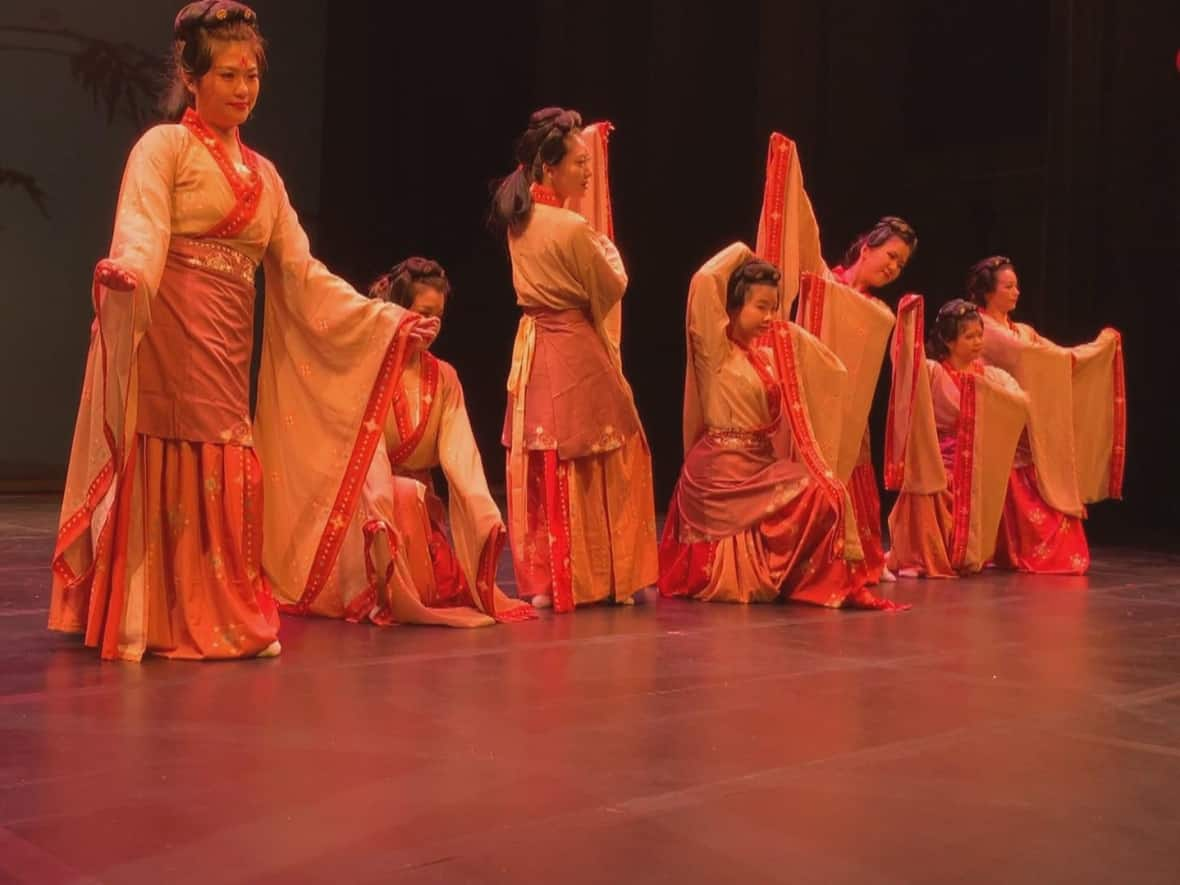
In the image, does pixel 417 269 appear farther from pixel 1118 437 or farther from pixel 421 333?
pixel 1118 437

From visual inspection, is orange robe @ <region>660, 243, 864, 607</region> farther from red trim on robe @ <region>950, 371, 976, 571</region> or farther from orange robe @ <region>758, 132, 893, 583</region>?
red trim on robe @ <region>950, 371, 976, 571</region>

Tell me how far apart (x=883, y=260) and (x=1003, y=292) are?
104 centimetres

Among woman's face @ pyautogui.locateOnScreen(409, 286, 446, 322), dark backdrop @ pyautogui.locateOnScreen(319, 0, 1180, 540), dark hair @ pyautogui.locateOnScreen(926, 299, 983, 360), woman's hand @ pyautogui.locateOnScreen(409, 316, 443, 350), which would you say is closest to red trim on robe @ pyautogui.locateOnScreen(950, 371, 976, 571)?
dark hair @ pyautogui.locateOnScreen(926, 299, 983, 360)

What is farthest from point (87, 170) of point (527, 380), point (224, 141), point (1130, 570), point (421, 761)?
point (421, 761)

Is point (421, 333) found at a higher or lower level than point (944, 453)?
higher

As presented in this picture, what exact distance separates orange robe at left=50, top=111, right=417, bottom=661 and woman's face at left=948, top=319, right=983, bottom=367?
9.56 ft

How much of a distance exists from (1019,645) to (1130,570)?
2.47 m

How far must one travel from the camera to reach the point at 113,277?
2973mm

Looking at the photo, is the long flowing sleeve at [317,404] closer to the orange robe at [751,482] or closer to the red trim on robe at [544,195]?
the red trim on robe at [544,195]

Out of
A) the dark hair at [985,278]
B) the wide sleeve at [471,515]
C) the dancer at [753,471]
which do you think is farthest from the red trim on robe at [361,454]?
the dark hair at [985,278]

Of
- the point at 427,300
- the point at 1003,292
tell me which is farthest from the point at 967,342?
the point at 427,300

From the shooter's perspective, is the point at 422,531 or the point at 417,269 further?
the point at 417,269

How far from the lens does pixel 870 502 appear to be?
5289 millimetres

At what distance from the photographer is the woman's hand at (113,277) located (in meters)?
2.97
